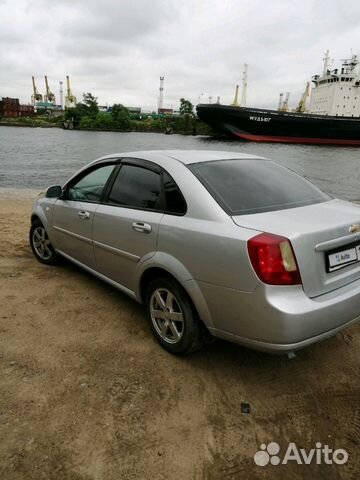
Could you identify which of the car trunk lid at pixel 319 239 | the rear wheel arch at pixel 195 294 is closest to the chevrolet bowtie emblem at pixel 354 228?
the car trunk lid at pixel 319 239

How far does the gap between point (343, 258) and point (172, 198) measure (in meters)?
1.25

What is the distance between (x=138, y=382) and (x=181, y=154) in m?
1.82

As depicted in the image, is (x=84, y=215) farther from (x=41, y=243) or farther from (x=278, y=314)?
(x=278, y=314)

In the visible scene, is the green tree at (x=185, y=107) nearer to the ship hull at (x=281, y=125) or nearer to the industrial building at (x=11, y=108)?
the ship hull at (x=281, y=125)

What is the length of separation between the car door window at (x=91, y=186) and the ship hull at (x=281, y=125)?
4488cm

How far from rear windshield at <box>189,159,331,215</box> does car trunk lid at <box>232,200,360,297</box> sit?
0.46 ft

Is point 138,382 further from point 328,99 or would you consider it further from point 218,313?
point 328,99

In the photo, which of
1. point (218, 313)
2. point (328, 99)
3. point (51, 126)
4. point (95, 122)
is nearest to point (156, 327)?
point (218, 313)

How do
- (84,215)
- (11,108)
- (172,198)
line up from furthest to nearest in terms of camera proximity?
1. (11,108)
2. (84,215)
3. (172,198)

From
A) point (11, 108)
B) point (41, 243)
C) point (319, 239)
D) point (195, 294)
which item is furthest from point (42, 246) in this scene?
point (11, 108)

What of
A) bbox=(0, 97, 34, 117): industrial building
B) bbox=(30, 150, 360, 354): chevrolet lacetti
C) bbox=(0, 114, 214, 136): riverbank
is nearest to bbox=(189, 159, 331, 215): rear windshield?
bbox=(30, 150, 360, 354): chevrolet lacetti

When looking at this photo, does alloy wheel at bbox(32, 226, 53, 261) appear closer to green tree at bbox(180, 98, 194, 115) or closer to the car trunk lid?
the car trunk lid

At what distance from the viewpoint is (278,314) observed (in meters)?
2.04

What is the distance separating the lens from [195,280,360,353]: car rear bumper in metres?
2.06
